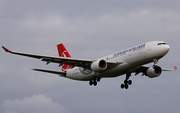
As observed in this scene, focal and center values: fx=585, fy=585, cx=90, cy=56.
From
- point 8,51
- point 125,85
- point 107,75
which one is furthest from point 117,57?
point 8,51

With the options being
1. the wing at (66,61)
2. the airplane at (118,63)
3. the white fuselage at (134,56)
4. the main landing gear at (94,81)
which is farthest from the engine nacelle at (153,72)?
the main landing gear at (94,81)

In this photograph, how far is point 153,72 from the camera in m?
68.4

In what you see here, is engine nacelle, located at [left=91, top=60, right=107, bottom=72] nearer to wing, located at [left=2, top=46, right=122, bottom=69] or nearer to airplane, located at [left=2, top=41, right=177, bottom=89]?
airplane, located at [left=2, top=41, right=177, bottom=89]

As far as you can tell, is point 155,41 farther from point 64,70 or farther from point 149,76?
point 64,70

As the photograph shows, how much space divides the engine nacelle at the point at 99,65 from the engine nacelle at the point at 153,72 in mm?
5962

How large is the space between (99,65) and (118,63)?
211cm

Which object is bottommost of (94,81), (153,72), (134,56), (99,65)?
(94,81)

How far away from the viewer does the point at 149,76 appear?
227 ft

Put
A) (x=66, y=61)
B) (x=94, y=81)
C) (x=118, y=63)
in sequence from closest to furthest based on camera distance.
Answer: (x=118, y=63)
(x=66, y=61)
(x=94, y=81)

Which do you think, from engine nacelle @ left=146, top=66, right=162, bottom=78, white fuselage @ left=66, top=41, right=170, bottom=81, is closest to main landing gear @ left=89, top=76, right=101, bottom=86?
white fuselage @ left=66, top=41, right=170, bottom=81

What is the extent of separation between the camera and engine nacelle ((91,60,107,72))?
64500mm

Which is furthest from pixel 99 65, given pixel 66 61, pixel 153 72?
pixel 153 72

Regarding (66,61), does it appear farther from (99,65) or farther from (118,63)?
(118,63)

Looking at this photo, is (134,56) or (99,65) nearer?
(134,56)
